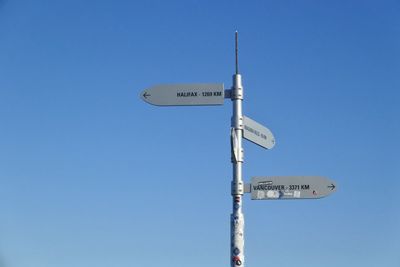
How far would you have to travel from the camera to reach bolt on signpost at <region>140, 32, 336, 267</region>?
8734 millimetres

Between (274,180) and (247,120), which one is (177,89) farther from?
(274,180)

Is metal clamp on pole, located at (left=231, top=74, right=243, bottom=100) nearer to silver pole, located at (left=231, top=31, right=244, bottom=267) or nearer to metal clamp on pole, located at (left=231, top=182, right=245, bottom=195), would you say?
silver pole, located at (left=231, top=31, right=244, bottom=267)

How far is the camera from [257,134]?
363 inches

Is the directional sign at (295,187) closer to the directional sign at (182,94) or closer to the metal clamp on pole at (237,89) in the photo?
the metal clamp on pole at (237,89)

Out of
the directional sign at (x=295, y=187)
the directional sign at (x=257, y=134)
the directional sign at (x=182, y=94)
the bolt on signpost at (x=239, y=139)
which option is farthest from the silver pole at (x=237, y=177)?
the directional sign at (x=295, y=187)

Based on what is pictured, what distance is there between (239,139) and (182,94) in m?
1.15

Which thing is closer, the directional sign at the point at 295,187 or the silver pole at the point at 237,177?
the silver pole at the point at 237,177

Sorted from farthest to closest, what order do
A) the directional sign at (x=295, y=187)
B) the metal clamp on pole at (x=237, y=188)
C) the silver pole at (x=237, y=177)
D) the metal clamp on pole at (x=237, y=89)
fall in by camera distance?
the directional sign at (x=295, y=187), the metal clamp on pole at (x=237, y=89), the metal clamp on pole at (x=237, y=188), the silver pole at (x=237, y=177)

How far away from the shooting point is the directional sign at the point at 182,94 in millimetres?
9109

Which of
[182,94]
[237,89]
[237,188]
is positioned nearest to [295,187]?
[237,188]

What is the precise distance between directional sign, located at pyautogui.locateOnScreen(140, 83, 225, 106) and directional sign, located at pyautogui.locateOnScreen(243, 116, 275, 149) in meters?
0.62

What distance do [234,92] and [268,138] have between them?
3.43 feet

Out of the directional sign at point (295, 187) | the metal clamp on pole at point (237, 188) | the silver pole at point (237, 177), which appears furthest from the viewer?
the directional sign at point (295, 187)

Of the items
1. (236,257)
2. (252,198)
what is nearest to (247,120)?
(252,198)
